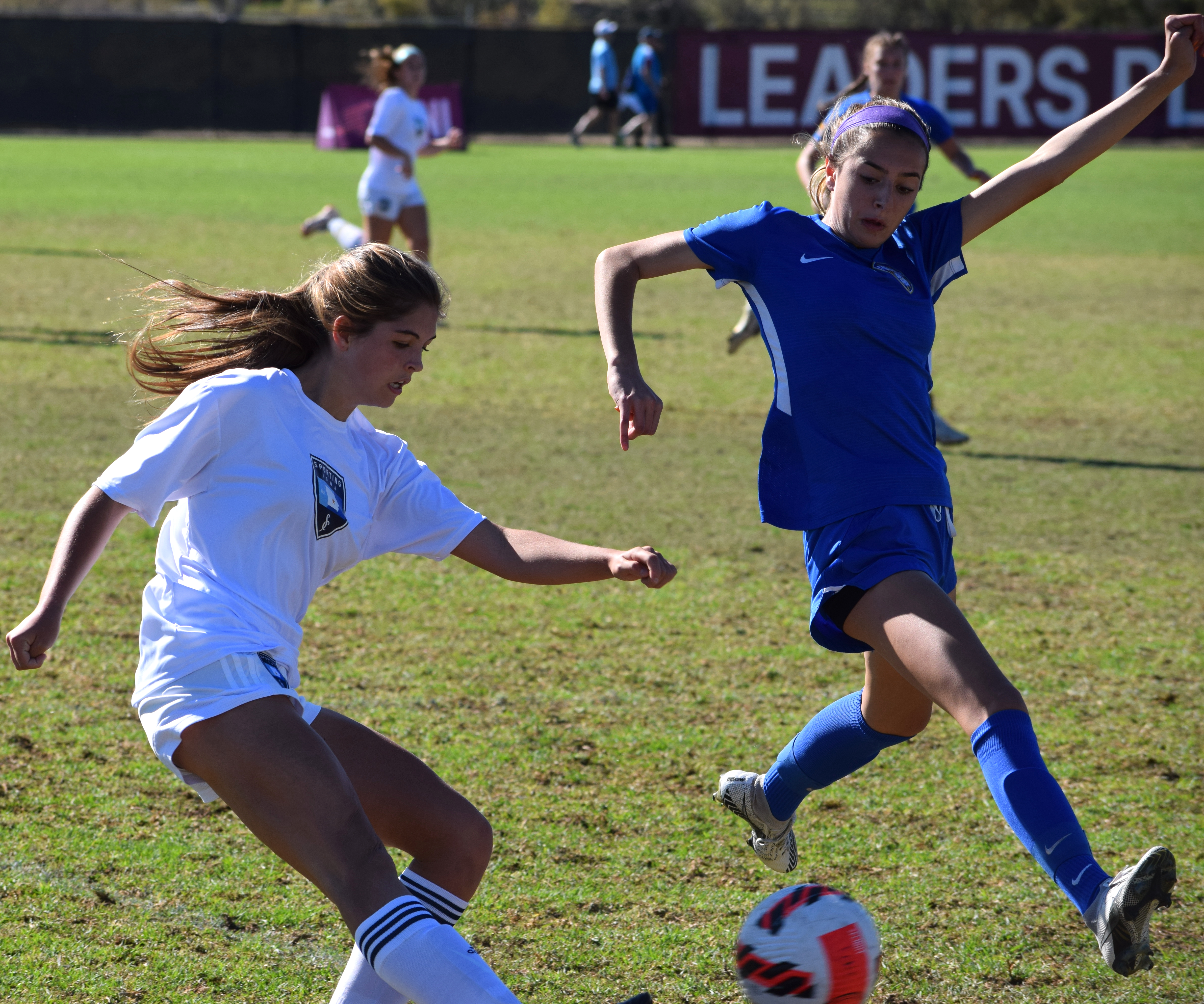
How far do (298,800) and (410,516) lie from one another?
757mm

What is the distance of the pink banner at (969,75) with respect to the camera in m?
32.3

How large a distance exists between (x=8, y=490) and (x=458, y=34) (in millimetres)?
27143

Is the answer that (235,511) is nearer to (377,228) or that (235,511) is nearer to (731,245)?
(731,245)

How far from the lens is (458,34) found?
31859mm

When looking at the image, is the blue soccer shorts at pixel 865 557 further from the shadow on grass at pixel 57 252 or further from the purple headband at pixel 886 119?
the shadow on grass at pixel 57 252

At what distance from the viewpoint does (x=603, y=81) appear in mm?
30891

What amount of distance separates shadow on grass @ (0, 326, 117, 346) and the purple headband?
8054 millimetres

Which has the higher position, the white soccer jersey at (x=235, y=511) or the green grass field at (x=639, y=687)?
the white soccer jersey at (x=235, y=511)

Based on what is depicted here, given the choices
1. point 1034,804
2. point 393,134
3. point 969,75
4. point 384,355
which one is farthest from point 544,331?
point 969,75

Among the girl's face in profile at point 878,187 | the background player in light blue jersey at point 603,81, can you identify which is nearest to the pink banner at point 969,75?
the background player in light blue jersey at point 603,81

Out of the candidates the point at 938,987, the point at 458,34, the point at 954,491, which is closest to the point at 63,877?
the point at 938,987

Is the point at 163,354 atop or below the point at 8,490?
atop

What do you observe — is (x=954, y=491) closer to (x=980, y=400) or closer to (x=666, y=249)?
(x=980, y=400)

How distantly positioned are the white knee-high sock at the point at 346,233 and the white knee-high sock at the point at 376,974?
9.12 meters
